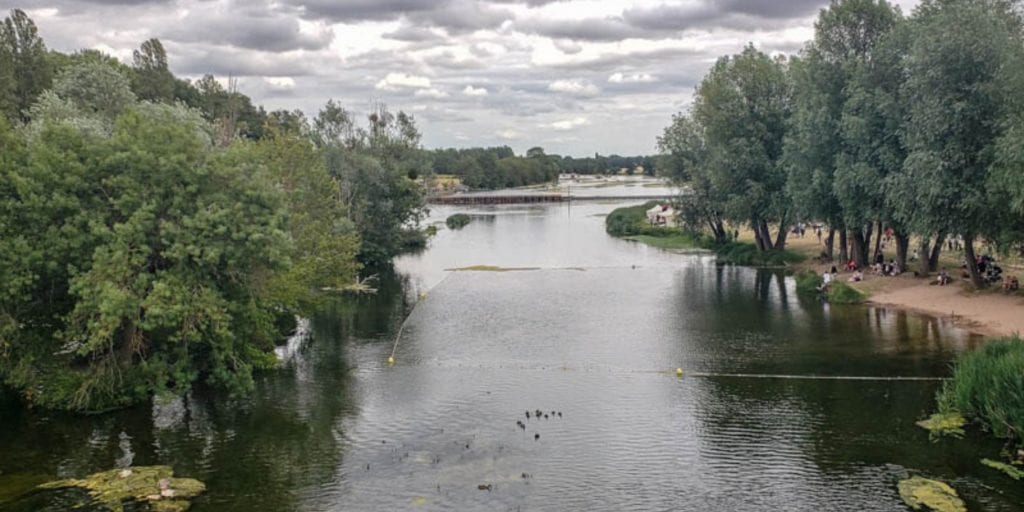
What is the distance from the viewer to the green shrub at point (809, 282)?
6238 centimetres

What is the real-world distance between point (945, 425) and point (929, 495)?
6610mm

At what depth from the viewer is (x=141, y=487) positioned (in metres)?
26.0

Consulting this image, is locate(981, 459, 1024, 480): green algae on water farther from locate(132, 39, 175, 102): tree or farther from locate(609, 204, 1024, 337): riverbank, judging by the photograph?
locate(132, 39, 175, 102): tree

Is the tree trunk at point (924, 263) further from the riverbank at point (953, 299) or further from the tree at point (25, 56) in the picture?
the tree at point (25, 56)

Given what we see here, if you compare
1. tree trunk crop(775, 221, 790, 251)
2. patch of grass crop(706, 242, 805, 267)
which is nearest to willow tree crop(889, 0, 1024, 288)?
patch of grass crop(706, 242, 805, 267)

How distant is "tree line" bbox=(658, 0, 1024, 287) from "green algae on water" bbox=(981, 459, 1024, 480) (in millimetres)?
20325

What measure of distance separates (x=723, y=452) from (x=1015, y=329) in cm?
2388

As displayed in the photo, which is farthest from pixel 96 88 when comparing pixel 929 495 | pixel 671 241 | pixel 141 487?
pixel 671 241

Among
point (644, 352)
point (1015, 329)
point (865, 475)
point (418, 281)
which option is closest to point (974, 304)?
point (1015, 329)

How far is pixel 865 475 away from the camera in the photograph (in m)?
26.5

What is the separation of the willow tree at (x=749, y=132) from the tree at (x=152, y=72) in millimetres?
65929

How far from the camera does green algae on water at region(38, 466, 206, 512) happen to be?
24984 mm

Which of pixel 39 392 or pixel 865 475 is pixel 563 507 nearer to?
pixel 865 475

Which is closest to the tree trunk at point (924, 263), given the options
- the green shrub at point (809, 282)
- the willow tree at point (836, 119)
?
the willow tree at point (836, 119)
